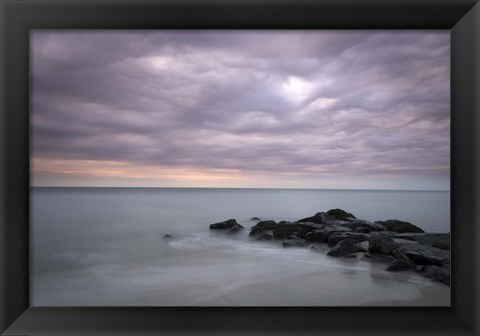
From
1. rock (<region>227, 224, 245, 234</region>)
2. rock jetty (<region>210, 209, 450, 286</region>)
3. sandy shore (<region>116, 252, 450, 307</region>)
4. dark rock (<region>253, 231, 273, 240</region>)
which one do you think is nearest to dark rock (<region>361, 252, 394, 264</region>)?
rock jetty (<region>210, 209, 450, 286</region>)

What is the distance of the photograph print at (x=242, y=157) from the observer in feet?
4.33

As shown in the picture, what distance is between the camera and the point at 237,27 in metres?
0.98

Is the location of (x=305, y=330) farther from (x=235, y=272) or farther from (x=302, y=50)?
(x=302, y=50)

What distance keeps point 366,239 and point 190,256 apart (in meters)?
1.18

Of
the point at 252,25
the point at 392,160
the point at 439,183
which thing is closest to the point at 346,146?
the point at 392,160

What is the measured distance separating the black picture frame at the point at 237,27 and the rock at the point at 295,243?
0.81 meters

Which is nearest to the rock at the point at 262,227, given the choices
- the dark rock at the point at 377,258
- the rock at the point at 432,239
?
the dark rock at the point at 377,258

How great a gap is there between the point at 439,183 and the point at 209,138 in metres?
1.36

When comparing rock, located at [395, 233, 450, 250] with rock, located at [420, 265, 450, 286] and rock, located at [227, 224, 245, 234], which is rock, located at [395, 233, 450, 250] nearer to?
rock, located at [420, 265, 450, 286]

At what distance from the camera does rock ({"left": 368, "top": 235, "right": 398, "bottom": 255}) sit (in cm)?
162

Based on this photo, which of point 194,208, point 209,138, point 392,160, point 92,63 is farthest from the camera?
point 194,208

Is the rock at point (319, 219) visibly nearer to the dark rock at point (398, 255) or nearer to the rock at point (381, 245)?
the rock at point (381, 245)

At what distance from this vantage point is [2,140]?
0.94m

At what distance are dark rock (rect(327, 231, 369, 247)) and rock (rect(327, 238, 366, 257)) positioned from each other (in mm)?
41
